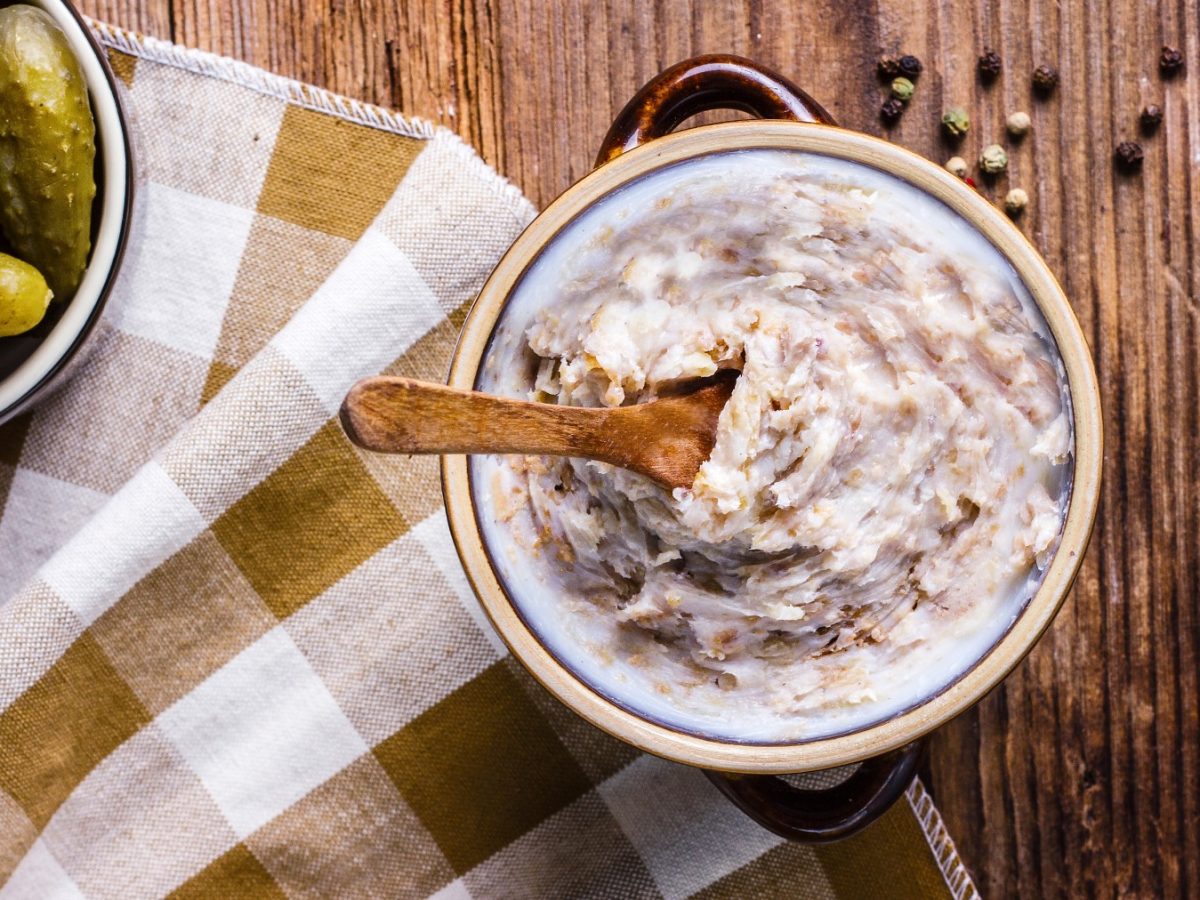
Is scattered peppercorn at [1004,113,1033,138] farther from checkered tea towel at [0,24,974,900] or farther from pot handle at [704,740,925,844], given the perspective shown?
pot handle at [704,740,925,844]

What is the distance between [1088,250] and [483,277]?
625mm

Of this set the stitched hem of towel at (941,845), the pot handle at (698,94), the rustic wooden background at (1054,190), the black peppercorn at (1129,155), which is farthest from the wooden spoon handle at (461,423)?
the black peppercorn at (1129,155)

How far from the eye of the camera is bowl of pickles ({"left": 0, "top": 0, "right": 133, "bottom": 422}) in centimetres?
108

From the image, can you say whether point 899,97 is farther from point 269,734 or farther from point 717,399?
point 269,734

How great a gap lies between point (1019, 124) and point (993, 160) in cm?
5

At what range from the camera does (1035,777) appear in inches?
49.2

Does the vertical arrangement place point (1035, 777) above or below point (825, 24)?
below

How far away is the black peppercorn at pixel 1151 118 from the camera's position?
121 cm

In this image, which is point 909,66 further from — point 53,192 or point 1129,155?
point 53,192

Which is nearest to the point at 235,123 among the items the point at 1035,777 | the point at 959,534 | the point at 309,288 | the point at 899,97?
the point at 309,288

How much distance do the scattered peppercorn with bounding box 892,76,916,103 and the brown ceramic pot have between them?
31 centimetres

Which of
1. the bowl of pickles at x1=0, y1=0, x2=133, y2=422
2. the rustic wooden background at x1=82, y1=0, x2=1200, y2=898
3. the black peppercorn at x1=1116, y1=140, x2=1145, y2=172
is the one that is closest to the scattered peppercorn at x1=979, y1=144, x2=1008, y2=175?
the rustic wooden background at x1=82, y1=0, x2=1200, y2=898

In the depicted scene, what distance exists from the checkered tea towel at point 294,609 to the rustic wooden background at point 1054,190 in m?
0.07

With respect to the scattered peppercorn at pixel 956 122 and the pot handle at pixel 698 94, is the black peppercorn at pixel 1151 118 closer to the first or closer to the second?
the scattered peppercorn at pixel 956 122
